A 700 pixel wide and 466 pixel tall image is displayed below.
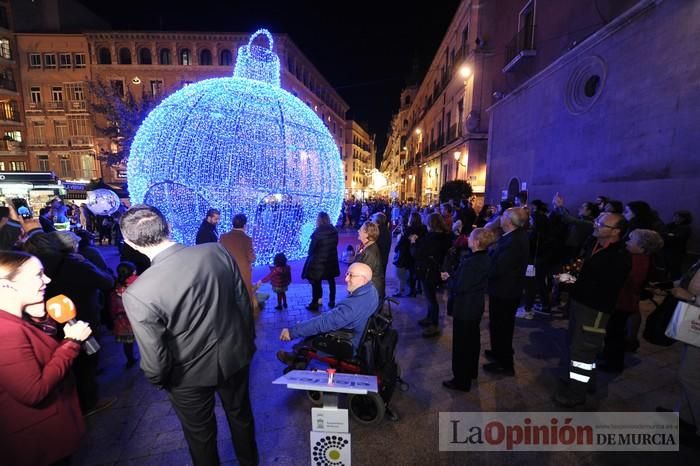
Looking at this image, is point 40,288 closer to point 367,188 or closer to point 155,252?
point 155,252

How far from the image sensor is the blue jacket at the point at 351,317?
2.59m

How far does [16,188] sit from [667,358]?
2444 cm

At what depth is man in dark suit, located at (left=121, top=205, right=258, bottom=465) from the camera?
1615 mm

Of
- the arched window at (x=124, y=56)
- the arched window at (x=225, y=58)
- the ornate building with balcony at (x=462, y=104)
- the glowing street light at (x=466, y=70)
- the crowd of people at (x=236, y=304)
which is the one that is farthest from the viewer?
the arched window at (x=225, y=58)

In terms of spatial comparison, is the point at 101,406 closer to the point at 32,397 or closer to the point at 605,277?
the point at 32,397

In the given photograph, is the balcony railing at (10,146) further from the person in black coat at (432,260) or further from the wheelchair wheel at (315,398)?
the wheelchair wheel at (315,398)

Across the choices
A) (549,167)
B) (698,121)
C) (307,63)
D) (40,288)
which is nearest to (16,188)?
(40,288)

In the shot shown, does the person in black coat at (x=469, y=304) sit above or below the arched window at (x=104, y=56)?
below

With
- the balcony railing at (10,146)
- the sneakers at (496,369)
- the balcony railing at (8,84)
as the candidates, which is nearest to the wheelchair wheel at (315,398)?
the sneakers at (496,369)

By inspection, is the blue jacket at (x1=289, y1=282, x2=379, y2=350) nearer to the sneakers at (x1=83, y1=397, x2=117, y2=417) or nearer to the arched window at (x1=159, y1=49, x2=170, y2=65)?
the sneakers at (x1=83, y1=397, x2=117, y2=417)

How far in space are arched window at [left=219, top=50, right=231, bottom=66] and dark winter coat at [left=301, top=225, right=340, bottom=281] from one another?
29666 millimetres

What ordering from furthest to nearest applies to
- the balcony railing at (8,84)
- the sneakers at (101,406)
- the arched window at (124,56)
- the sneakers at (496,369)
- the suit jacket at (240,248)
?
the arched window at (124,56), the balcony railing at (8,84), the suit jacket at (240,248), the sneakers at (496,369), the sneakers at (101,406)

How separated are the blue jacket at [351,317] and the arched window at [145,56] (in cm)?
3414

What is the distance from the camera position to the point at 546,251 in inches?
206
